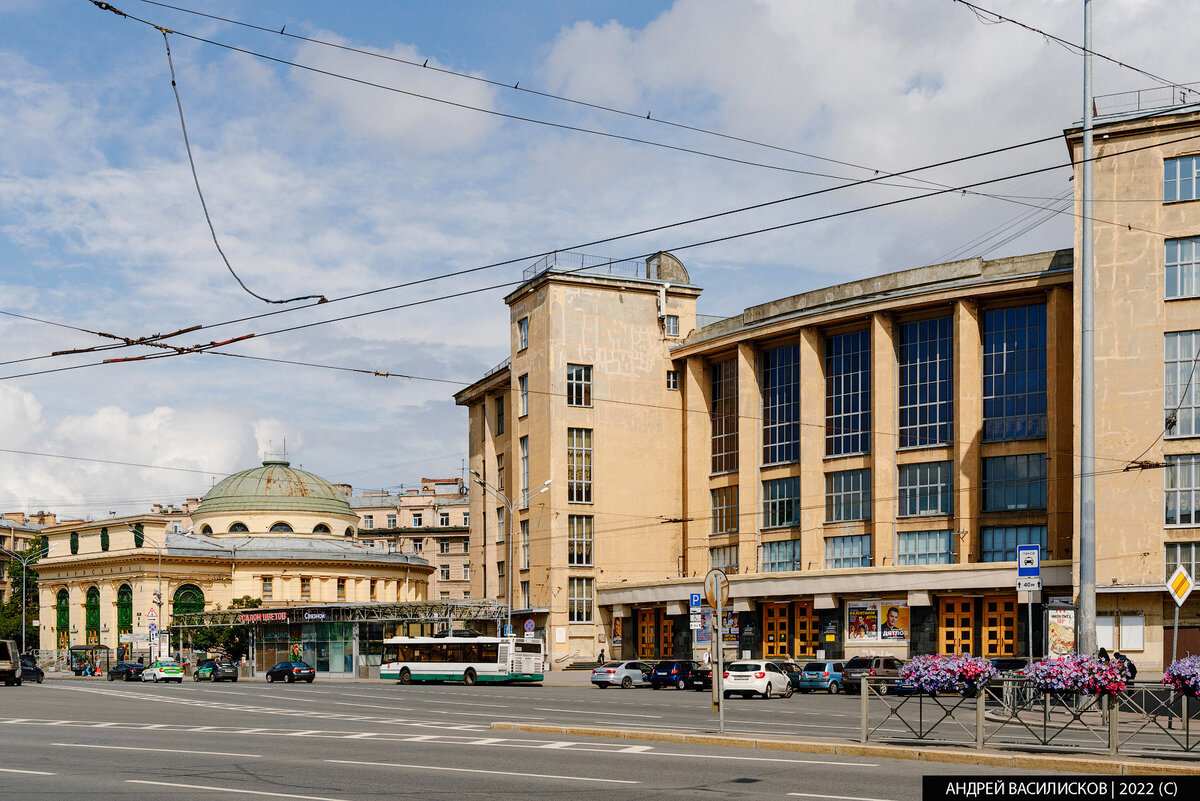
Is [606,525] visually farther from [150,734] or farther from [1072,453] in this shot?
[150,734]

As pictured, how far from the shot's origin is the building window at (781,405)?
70562mm

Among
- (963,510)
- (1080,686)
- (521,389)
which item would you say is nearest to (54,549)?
(521,389)

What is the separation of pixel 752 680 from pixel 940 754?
2717 cm

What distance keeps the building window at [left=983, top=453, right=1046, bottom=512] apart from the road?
90.8ft

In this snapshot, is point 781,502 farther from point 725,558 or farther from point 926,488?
point 926,488

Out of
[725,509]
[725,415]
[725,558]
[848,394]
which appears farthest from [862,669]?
[725,415]

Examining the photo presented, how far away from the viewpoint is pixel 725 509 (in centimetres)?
7556

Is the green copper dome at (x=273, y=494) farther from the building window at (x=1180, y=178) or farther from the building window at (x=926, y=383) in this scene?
the building window at (x=1180, y=178)

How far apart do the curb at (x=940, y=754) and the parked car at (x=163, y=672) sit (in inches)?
2244

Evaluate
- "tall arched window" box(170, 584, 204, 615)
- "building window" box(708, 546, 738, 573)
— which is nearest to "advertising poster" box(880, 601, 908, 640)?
"building window" box(708, 546, 738, 573)

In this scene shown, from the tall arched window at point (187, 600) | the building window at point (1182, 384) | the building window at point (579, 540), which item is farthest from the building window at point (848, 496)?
the tall arched window at point (187, 600)

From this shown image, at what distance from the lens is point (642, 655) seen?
246 feet

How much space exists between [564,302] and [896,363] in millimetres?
20009

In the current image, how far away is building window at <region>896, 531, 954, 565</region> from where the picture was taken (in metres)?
62.4
